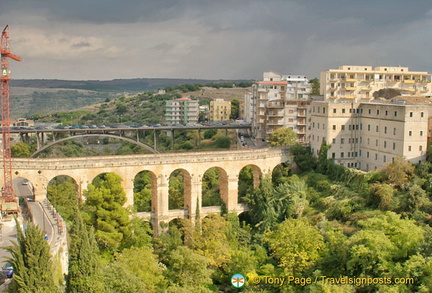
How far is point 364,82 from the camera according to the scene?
3100 inches

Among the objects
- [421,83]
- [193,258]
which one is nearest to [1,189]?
[193,258]

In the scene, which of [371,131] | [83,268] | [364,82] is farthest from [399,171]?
[83,268]

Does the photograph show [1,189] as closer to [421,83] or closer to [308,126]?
[308,126]

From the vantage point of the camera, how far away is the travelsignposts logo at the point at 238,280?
46031mm

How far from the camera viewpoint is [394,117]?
58.0 meters

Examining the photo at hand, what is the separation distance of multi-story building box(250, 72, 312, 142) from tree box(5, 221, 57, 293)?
58.0 m

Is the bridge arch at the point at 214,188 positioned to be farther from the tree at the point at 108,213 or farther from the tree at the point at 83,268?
the tree at the point at 83,268

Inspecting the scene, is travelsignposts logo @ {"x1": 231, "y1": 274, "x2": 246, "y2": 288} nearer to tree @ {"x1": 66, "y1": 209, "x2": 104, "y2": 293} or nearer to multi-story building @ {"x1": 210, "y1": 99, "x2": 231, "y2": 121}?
tree @ {"x1": 66, "y1": 209, "x2": 104, "y2": 293}

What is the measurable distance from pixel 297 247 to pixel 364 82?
139ft

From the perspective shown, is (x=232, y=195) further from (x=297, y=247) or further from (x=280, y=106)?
(x=280, y=106)

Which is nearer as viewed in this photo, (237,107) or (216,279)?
(216,279)

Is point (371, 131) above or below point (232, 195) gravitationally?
above

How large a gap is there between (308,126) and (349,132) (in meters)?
16.9

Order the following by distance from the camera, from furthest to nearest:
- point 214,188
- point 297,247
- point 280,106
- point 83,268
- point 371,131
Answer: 1. point 280,106
2. point 214,188
3. point 371,131
4. point 297,247
5. point 83,268
